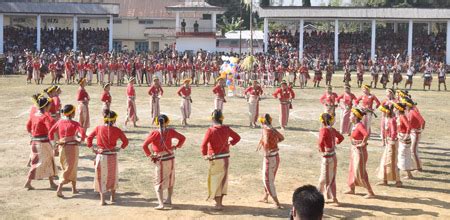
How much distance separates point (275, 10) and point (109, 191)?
4231 cm

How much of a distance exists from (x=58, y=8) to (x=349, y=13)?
24.2 meters

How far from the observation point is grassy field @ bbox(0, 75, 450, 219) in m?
11.6

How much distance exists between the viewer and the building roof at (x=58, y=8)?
5322cm

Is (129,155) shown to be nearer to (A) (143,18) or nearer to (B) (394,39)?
(B) (394,39)

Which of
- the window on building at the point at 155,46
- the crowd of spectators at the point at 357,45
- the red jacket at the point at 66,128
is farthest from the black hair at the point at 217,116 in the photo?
the window on building at the point at 155,46

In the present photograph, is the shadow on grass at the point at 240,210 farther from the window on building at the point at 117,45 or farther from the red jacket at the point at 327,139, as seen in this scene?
the window on building at the point at 117,45

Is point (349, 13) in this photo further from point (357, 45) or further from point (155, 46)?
point (155, 46)

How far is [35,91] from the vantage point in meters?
32.0

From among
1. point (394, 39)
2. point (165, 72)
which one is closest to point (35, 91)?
point (165, 72)

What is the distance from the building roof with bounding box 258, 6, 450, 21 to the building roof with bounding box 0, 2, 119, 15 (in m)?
13.1

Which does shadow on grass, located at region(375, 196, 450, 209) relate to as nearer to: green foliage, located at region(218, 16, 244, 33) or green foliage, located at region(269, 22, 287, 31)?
green foliage, located at region(218, 16, 244, 33)

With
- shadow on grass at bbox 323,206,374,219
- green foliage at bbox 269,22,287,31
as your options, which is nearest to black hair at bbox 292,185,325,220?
shadow on grass at bbox 323,206,374,219

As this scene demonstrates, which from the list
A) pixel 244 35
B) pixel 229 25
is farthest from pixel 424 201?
pixel 229 25

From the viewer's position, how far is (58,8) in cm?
5400
